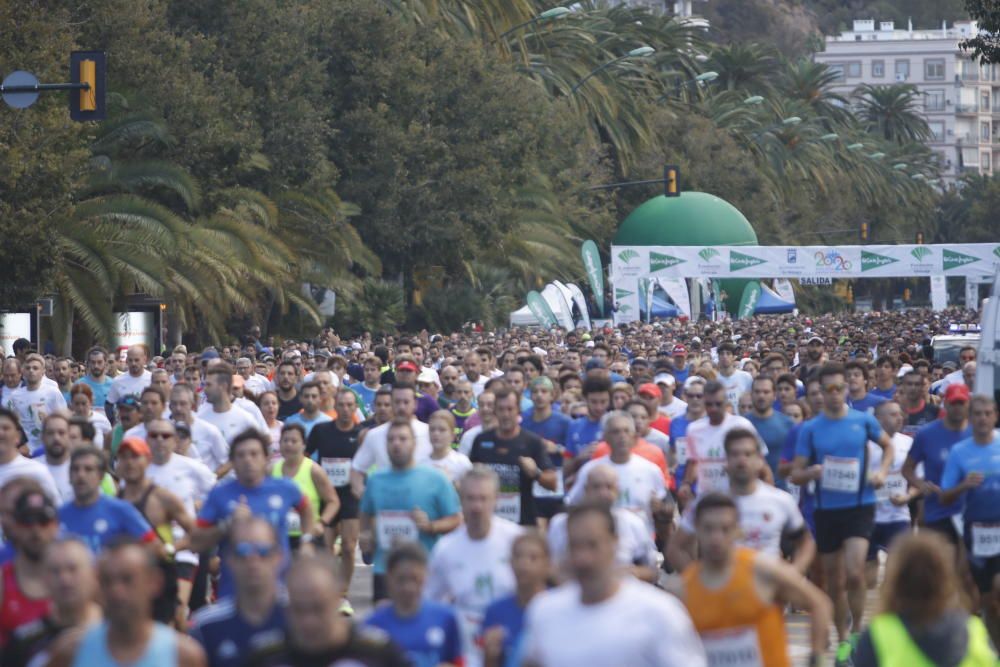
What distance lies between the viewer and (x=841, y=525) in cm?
1184

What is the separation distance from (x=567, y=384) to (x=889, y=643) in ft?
33.4

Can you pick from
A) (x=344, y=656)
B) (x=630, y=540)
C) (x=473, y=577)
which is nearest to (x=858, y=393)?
(x=630, y=540)

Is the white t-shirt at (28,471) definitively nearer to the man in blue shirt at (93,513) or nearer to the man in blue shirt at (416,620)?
the man in blue shirt at (93,513)

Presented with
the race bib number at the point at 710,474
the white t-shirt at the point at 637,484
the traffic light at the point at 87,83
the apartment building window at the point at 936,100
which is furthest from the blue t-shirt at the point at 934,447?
the apartment building window at the point at 936,100

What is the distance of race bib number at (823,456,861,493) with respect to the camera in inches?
462

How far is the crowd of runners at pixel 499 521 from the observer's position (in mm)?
6062

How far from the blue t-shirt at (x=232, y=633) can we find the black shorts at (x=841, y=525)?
5.71m

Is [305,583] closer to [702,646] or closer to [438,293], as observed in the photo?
[702,646]

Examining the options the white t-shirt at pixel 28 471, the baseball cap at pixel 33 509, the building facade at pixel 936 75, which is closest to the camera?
the baseball cap at pixel 33 509

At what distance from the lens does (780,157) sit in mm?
84500

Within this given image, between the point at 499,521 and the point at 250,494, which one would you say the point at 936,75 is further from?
the point at 499,521

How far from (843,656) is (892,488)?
2203 millimetres

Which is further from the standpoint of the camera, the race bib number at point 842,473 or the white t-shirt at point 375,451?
the race bib number at point 842,473

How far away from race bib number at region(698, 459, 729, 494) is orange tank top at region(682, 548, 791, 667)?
16.2 ft
